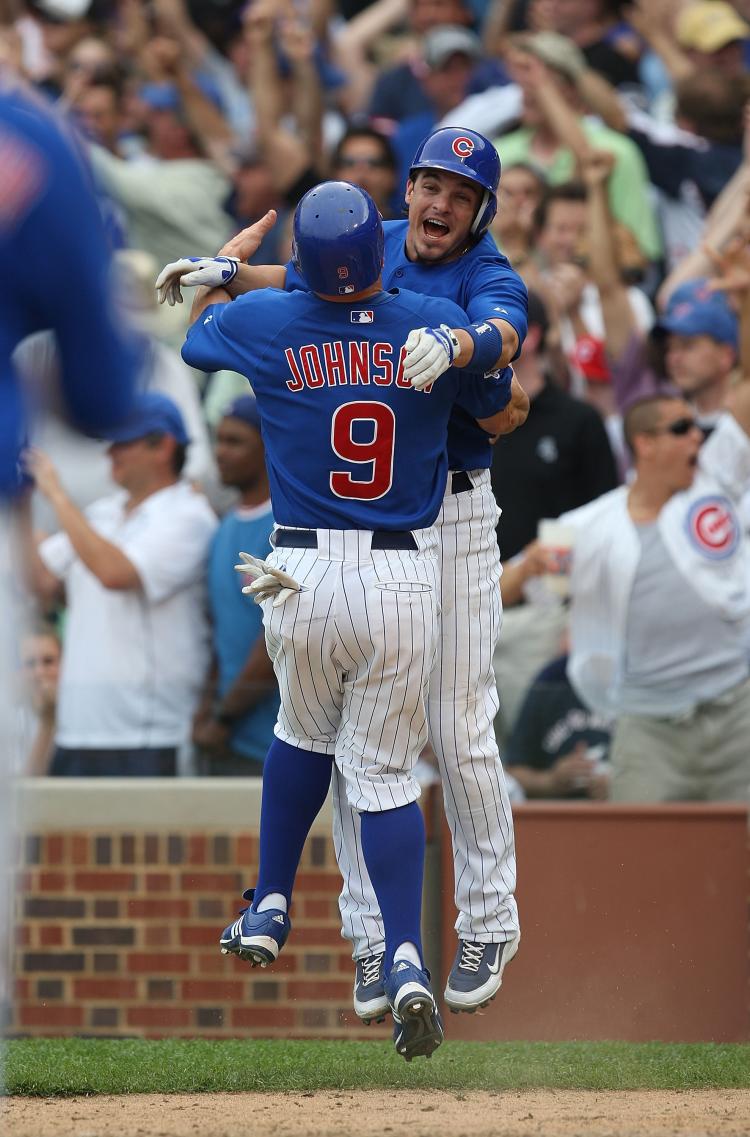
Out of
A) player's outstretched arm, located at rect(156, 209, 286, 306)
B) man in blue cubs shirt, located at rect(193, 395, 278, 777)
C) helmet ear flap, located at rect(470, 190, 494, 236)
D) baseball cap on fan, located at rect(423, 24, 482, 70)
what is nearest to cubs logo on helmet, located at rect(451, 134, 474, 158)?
helmet ear flap, located at rect(470, 190, 494, 236)

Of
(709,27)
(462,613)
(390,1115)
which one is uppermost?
(709,27)

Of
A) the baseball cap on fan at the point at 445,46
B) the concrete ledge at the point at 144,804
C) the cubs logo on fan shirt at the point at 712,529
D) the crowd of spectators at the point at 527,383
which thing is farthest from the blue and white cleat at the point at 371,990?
the baseball cap on fan at the point at 445,46

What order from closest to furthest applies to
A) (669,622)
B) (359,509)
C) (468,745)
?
(359,509)
(468,745)
(669,622)

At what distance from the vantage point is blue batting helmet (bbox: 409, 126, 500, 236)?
5.36 m

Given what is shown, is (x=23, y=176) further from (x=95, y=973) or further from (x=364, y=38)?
(x=364, y=38)

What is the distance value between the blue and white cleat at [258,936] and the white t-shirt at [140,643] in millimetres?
2596

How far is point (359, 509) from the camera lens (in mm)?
5215

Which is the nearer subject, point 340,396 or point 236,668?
point 340,396

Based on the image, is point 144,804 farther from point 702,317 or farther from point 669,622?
point 702,317

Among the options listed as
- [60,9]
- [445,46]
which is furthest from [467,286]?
[60,9]

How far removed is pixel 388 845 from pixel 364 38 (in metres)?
9.14

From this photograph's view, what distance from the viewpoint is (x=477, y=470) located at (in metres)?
5.68

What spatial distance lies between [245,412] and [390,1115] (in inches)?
146

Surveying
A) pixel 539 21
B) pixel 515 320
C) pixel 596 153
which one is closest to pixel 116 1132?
pixel 515 320
